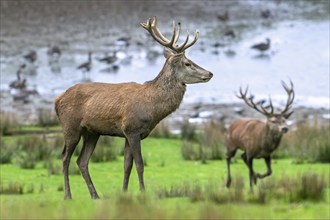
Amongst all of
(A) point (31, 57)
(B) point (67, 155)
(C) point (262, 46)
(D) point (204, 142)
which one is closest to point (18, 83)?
(A) point (31, 57)

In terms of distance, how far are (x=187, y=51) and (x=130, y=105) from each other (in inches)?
997

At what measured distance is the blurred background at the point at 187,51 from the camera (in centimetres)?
3192

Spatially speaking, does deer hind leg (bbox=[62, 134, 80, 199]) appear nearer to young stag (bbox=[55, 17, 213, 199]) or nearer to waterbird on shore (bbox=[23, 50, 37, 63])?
young stag (bbox=[55, 17, 213, 199])

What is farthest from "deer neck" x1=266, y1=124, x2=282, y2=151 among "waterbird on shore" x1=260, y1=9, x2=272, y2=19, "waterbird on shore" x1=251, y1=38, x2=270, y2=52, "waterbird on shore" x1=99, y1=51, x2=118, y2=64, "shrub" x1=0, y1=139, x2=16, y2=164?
"waterbird on shore" x1=260, y1=9, x2=272, y2=19

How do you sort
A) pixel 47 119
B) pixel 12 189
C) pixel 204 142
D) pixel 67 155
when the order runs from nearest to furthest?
pixel 67 155 < pixel 12 189 < pixel 204 142 < pixel 47 119

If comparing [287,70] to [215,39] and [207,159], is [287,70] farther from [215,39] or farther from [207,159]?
[207,159]

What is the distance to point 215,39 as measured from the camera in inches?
1727

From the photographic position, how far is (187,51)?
125 ft

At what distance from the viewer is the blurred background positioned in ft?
105

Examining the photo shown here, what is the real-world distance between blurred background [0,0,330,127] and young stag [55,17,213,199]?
547 inches

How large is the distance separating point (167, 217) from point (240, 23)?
36.5 meters

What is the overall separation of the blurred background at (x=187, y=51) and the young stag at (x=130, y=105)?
547 inches

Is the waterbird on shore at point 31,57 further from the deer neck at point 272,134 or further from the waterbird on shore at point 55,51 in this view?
the deer neck at point 272,134

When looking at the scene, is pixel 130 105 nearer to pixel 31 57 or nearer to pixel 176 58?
pixel 176 58
